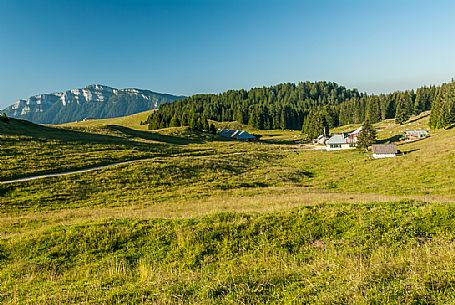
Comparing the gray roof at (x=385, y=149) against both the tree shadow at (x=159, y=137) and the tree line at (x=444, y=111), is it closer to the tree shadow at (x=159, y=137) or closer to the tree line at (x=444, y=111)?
the tree line at (x=444, y=111)

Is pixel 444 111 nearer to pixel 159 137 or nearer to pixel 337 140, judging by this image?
pixel 337 140

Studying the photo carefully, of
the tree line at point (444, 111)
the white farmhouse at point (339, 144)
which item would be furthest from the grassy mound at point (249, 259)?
the tree line at point (444, 111)

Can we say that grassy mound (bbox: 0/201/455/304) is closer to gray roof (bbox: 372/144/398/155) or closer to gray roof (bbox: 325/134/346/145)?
gray roof (bbox: 372/144/398/155)

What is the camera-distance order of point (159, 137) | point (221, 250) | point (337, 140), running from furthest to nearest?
point (159, 137), point (337, 140), point (221, 250)

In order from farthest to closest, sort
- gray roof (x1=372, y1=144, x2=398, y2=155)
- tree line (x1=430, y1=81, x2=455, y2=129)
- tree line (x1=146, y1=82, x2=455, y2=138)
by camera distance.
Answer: tree line (x1=146, y1=82, x2=455, y2=138)
tree line (x1=430, y1=81, x2=455, y2=129)
gray roof (x1=372, y1=144, x2=398, y2=155)

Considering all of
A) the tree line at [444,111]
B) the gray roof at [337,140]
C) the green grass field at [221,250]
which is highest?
the tree line at [444,111]

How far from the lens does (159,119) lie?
136875 mm

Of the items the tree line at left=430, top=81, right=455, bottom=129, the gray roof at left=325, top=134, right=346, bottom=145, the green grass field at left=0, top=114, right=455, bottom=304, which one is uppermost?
the tree line at left=430, top=81, right=455, bottom=129

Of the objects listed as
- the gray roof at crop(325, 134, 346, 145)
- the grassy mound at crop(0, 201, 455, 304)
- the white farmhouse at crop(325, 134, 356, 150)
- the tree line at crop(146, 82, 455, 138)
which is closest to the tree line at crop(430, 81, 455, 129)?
the tree line at crop(146, 82, 455, 138)

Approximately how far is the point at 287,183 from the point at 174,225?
2703 centimetres

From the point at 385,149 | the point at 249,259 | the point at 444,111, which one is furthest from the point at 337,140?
the point at 249,259

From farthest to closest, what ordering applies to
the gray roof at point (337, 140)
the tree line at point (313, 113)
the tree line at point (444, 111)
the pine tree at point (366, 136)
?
1. the tree line at point (313, 113)
2. the tree line at point (444, 111)
3. the gray roof at point (337, 140)
4. the pine tree at point (366, 136)

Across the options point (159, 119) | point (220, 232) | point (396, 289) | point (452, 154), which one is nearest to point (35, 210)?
point (220, 232)

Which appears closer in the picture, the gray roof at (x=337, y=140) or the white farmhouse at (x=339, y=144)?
the white farmhouse at (x=339, y=144)
